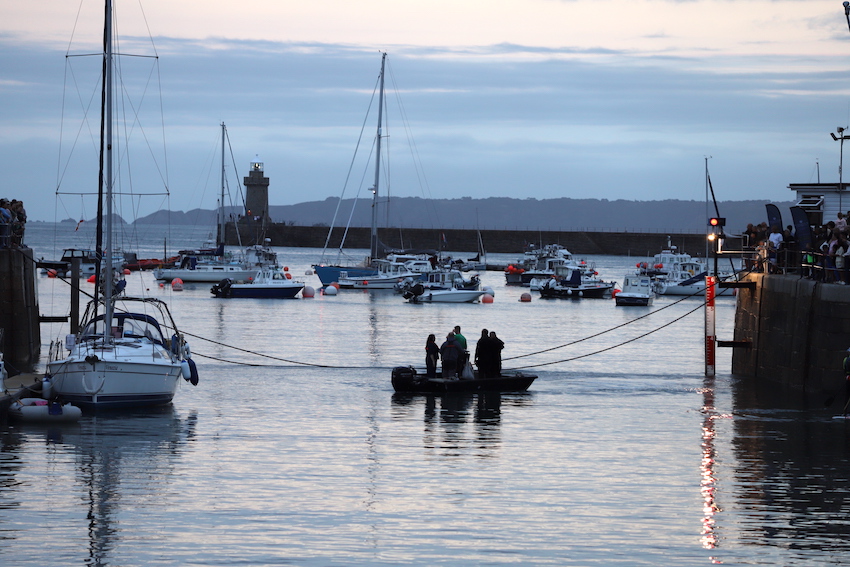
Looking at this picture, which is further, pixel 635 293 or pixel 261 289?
pixel 261 289

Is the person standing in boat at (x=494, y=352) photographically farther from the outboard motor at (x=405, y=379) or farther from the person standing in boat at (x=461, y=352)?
the outboard motor at (x=405, y=379)

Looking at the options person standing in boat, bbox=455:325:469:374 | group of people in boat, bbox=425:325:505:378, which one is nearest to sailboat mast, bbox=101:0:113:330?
group of people in boat, bbox=425:325:505:378

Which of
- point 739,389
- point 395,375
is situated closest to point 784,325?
point 739,389

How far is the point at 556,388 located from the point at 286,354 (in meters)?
12.6

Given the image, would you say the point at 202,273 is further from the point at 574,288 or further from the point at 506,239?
the point at 506,239

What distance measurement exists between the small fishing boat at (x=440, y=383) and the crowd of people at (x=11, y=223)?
11.9m

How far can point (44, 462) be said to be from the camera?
693 inches

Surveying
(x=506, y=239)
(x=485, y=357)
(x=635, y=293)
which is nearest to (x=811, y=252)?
(x=485, y=357)

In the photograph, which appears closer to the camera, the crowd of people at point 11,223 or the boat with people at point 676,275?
the crowd of people at point 11,223

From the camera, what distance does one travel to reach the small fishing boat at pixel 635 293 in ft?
241

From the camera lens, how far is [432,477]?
1709cm

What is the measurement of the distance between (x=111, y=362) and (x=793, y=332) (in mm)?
16551

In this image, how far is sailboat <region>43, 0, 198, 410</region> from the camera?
73.2 feet

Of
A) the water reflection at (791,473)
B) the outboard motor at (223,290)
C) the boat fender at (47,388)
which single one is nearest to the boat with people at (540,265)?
the outboard motor at (223,290)
